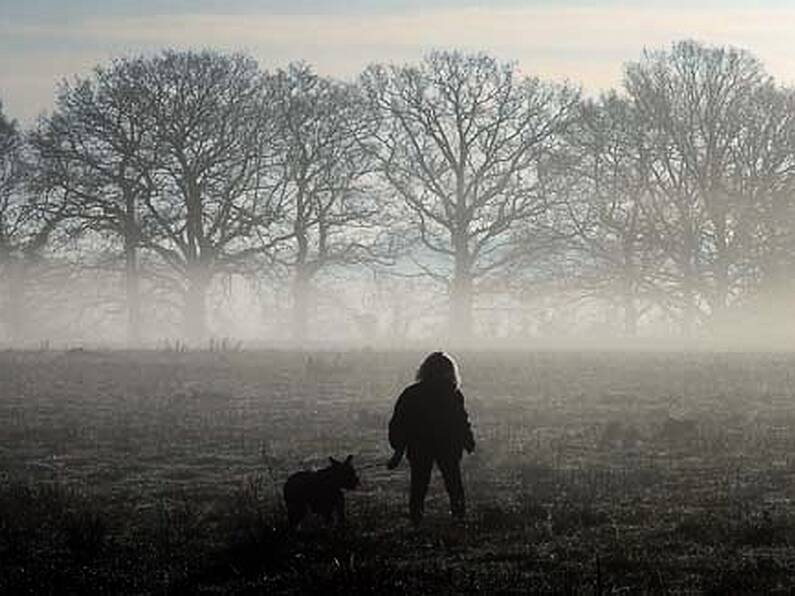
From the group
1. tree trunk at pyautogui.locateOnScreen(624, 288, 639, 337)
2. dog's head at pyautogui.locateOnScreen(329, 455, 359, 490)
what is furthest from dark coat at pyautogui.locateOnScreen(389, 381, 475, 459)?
tree trunk at pyautogui.locateOnScreen(624, 288, 639, 337)

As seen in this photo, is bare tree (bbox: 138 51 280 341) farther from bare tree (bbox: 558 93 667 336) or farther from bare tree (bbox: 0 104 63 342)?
bare tree (bbox: 558 93 667 336)

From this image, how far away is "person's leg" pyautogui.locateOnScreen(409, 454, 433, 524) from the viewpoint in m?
11.7

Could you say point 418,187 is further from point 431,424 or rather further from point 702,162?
point 431,424

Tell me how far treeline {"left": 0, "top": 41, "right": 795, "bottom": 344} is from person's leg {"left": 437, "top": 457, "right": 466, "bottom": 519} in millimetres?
37096

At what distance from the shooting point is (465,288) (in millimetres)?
54688

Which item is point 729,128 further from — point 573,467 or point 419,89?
point 573,467

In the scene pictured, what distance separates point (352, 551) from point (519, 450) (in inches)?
258

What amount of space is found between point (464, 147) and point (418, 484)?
42137 millimetres

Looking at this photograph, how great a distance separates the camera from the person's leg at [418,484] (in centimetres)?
1166

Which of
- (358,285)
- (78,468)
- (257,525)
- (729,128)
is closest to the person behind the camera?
(257,525)

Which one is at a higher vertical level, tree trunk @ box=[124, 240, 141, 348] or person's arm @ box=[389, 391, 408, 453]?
tree trunk @ box=[124, 240, 141, 348]

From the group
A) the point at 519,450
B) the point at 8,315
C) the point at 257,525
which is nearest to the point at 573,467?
the point at 519,450

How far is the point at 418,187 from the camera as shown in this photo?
53250 millimetres

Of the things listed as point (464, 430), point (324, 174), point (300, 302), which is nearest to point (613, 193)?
point (324, 174)
